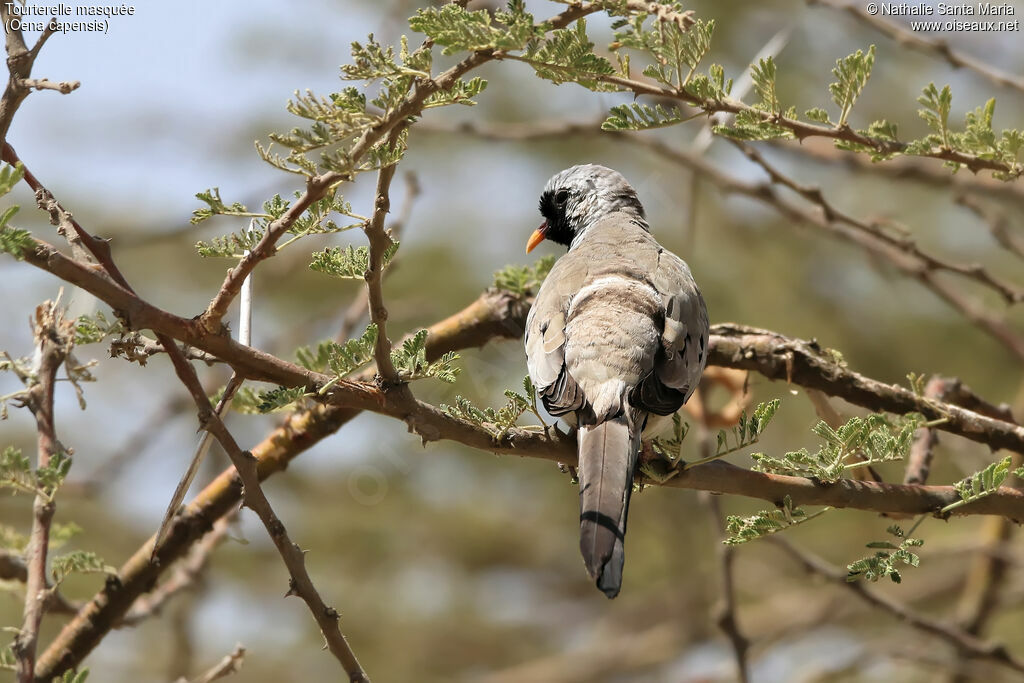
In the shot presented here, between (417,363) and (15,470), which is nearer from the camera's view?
(417,363)

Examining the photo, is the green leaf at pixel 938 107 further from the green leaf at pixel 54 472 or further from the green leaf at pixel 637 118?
the green leaf at pixel 54 472

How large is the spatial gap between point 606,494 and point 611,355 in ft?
2.33

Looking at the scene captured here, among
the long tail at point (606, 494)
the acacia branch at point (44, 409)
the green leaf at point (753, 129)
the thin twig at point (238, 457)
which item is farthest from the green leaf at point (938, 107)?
the acacia branch at point (44, 409)

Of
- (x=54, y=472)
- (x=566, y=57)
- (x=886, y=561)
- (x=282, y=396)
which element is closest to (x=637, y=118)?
(x=566, y=57)

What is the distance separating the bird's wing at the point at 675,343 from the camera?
3.30 metres

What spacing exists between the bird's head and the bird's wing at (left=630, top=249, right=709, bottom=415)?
94 centimetres

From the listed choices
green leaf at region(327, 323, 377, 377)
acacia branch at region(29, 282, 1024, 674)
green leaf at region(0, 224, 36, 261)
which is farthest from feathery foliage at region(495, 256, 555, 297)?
green leaf at region(0, 224, 36, 261)

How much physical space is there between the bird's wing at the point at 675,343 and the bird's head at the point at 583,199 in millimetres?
941

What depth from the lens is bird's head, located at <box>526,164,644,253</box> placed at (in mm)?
5117

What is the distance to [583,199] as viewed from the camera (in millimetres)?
5188

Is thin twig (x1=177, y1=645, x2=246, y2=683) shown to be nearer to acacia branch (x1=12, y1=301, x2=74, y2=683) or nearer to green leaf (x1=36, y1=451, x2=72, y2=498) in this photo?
acacia branch (x1=12, y1=301, x2=74, y2=683)

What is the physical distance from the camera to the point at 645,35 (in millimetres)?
2939

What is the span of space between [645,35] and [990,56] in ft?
23.3

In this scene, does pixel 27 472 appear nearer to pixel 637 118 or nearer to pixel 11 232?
pixel 11 232
